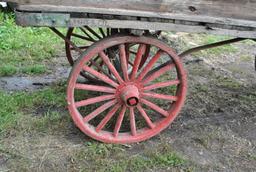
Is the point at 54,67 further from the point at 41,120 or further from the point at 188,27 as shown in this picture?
the point at 188,27

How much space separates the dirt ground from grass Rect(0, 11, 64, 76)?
0.90ft

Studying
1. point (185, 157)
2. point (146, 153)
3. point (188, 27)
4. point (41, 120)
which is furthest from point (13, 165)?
point (188, 27)

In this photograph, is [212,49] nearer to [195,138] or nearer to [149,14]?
[195,138]

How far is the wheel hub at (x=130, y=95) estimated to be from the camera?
13.5 ft

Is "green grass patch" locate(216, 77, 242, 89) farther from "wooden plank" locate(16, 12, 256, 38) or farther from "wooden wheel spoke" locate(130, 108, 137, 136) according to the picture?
"wooden wheel spoke" locate(130, 108, 137, 136)

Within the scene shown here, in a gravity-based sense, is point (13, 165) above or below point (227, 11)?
below

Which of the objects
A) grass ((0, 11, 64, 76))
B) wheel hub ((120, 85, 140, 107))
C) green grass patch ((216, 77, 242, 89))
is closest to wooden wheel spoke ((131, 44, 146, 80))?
wheel hub ((120, 85, 140, 107))

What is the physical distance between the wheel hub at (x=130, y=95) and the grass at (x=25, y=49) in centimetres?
241

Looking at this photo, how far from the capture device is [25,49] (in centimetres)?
702

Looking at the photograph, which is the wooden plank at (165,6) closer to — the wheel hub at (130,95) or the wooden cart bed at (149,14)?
the wooden cart bed at (149,14)

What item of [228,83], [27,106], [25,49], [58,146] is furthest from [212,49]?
[58,146]

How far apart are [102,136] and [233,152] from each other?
1.29 m

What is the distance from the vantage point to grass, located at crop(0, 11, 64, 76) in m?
6.26

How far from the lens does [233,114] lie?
16.8ft
